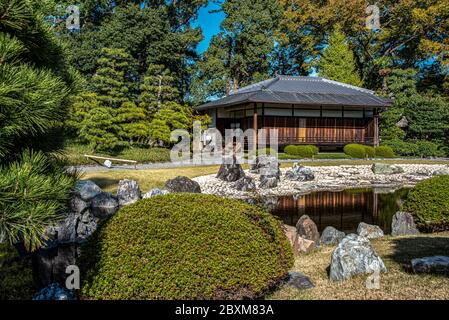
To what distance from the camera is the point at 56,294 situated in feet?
11.8

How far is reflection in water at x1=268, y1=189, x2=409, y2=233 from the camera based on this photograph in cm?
995

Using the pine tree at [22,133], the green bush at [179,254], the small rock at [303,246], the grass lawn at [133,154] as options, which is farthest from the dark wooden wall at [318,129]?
the pine tree at [22,133]

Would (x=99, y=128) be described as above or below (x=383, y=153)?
above

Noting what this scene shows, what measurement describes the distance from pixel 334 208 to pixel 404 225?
380cm

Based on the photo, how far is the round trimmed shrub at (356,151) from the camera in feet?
76.3

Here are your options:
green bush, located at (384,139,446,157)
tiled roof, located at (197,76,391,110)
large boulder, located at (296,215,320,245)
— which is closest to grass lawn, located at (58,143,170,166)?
tiled roof, located at (197,76,391,110)

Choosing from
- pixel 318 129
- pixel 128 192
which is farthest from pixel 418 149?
pixel 128 192

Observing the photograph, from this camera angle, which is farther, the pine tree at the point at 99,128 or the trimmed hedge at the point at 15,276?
the pine tree at the point at 99,128

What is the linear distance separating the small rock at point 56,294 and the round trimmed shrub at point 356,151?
2204 cm

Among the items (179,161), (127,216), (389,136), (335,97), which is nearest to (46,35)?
(127,216)

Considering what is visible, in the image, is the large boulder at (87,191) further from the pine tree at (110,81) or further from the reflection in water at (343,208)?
the pine tree at (110,81)

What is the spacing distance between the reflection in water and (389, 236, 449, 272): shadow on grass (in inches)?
88.5

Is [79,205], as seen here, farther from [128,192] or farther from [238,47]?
[238,47]

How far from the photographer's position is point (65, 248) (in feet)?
16.1
